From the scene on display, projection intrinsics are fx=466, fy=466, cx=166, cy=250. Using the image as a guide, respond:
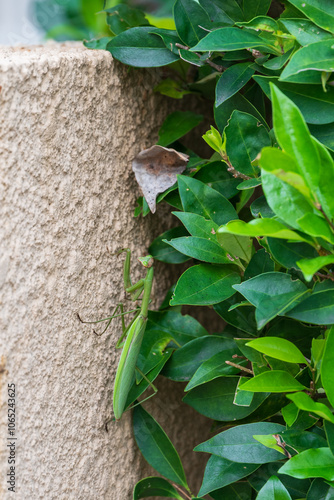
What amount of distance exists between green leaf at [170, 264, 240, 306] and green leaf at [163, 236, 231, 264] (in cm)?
2

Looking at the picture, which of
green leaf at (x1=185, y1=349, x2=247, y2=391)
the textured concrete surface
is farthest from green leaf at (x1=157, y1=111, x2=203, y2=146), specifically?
green leaf at (x1=185, y1=349, x2=247, y2=391)

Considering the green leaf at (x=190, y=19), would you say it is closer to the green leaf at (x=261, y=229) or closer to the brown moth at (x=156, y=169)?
the brown moth at (x=156, y=169)

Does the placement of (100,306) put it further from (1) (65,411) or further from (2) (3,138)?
(2) (3,138)

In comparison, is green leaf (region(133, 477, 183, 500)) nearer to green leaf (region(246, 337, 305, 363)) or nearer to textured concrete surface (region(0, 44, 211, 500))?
textured concrete surface (region(0, 44, 211, 500))

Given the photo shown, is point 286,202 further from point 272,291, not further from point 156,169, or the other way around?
point 156,169

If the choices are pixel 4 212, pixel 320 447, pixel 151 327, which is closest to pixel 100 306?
pixel 151 327

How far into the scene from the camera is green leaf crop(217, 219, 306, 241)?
44 cm

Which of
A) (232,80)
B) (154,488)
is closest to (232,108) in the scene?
(232,80)

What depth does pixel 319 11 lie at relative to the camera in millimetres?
537

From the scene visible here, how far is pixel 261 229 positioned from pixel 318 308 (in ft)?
0.37

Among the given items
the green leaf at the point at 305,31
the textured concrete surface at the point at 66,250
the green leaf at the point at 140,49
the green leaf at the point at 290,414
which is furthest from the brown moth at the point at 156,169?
the green leaf at the point at 290,414

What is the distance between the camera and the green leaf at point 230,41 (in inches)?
22.1

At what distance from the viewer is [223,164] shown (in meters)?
0.69

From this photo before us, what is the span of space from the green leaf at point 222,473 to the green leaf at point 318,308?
25 centimetres
